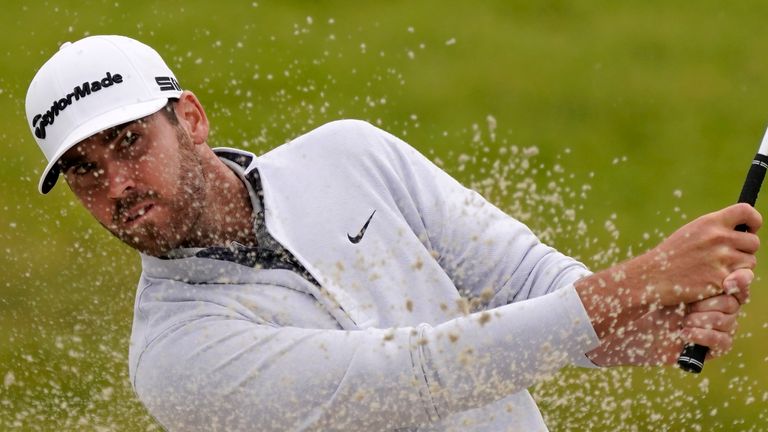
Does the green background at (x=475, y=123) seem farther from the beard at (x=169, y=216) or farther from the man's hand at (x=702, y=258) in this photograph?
the man's hand at (x=702, y=258)

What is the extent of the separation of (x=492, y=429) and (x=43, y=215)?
3486 millimetres

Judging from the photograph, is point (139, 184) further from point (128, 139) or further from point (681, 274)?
point (681, 274)

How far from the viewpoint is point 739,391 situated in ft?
15.0

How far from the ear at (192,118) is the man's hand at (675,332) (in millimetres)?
730

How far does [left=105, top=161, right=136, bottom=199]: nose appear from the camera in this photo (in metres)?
2.11

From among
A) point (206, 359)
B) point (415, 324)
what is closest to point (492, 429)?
point (415, 324)

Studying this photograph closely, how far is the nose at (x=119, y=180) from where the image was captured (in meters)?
2.11

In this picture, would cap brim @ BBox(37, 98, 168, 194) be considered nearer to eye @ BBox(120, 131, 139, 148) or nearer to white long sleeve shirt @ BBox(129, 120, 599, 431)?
eye @ BBox(120, 131, 139, 148)

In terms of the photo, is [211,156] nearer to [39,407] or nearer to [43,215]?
[39,407]

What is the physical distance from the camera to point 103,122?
2.15 meters

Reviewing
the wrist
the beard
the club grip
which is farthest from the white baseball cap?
the club grip

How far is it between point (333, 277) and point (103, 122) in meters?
0.43

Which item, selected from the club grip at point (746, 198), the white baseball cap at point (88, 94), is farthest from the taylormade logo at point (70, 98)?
the club grip at point (746, 198)

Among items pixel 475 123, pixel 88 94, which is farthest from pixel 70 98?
pixel 475 123
